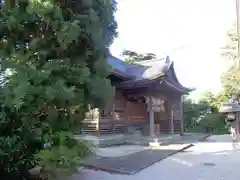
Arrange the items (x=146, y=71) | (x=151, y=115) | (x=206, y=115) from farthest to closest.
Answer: (x=206, y=115) < (x=146, y=71) < (x=151, y=115)

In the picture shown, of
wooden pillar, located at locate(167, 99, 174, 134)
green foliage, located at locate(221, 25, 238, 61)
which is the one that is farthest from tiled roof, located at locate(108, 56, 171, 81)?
green foliage, located at locate(221, 25, 238, 61)

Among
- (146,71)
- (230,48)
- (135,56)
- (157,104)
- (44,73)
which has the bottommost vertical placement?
(44,73)

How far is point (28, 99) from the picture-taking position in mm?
4223

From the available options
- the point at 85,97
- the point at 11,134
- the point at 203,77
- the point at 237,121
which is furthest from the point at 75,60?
the point at 203,77

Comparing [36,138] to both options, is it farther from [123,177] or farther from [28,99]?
[123,177]

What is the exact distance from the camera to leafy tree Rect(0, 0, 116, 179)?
430 cm

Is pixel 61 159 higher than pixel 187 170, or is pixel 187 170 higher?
pixel 61 159

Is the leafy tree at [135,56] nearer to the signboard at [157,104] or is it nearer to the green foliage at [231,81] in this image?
the green foliage at [231,81]

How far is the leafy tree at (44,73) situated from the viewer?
4297 millimetres

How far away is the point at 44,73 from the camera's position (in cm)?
432

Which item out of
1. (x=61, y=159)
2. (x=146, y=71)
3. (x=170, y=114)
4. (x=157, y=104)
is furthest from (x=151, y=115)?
(x=61, y=159)

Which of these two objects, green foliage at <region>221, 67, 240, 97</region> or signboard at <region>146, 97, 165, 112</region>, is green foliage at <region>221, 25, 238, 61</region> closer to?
green foliage at <region>221, 67, 240, 97</region>

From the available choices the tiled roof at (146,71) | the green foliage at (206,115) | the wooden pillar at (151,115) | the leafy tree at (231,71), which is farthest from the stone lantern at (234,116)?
the green foliage at (206,115)

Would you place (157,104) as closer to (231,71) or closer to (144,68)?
(144,68)
